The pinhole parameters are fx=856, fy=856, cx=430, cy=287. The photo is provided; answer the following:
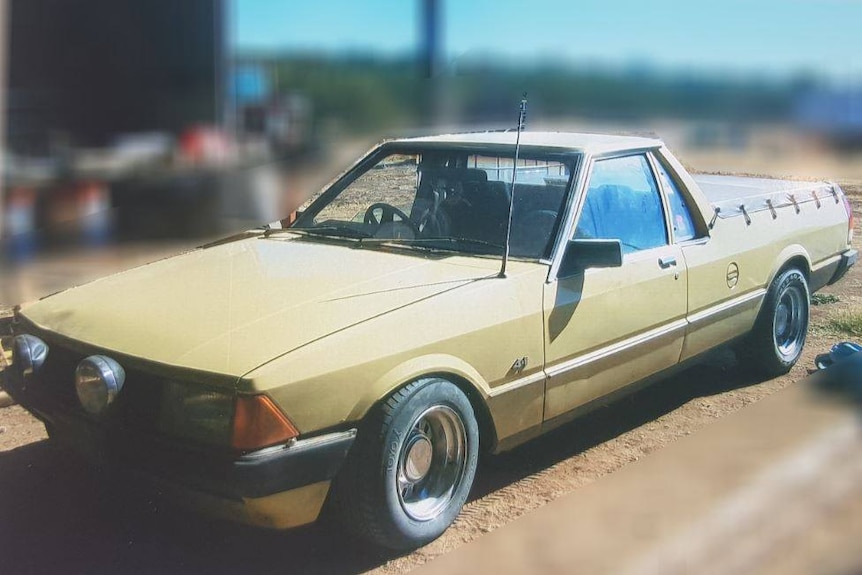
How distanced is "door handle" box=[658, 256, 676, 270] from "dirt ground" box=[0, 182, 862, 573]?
2.39ft

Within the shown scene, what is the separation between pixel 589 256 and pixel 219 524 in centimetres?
167

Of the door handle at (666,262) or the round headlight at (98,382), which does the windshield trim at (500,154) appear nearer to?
the door handle at (666,262)

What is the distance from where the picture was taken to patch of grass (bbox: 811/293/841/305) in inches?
258

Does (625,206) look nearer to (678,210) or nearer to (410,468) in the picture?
(678,210)

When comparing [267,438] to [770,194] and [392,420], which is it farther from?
[770,194]

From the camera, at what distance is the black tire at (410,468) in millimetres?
2596

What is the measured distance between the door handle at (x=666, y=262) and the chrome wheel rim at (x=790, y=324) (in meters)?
1.26

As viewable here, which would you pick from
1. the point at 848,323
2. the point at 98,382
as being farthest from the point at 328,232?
the point at 848,323

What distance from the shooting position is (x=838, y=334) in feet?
18.6

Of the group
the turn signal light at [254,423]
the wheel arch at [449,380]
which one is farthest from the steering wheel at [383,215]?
the turn signal light at [254,423]

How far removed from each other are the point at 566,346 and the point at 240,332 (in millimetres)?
1273

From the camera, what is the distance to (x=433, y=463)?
2.93 metres

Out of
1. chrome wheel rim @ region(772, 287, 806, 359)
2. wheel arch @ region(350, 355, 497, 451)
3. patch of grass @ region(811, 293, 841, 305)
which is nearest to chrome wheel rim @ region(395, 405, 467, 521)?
wheel arch @ region(350, 355, 497, 451)

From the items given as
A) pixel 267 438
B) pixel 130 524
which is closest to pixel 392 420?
pixel 267 438
